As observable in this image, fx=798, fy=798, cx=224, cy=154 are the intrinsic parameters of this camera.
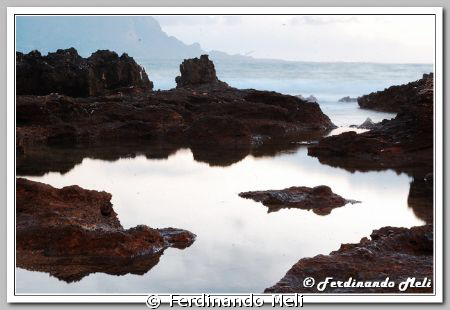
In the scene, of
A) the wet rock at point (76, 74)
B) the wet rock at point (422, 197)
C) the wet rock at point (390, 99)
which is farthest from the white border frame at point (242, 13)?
the wet rock at point (390, 99)

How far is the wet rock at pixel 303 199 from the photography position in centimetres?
1198

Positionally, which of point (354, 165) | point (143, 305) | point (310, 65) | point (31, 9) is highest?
point (310, 65)

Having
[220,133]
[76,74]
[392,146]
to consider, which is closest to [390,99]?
[76,74]

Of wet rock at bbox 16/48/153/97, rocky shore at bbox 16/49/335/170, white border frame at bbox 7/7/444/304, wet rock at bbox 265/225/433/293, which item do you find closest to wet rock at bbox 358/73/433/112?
rocky shore at bbox 16/49/335/170

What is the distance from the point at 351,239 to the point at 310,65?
6685 centimetres

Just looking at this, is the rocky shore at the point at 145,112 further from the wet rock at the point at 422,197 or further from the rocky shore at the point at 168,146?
the wet rock at the point at 422,197

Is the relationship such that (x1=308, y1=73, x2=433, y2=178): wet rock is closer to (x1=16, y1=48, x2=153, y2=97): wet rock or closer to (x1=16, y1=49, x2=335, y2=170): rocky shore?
(x1=16, y1=49, x2=335, y2=170): rocky shore

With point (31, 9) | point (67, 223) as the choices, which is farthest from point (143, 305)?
point (31, 9)

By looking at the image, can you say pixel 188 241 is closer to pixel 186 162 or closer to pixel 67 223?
pixel 67 223

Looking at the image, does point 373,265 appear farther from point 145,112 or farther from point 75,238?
point 145,112

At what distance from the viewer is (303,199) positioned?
12281mm

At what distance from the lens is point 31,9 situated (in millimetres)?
8328

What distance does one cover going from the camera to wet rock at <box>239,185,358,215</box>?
1198cm

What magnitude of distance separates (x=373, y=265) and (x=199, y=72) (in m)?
23.6
